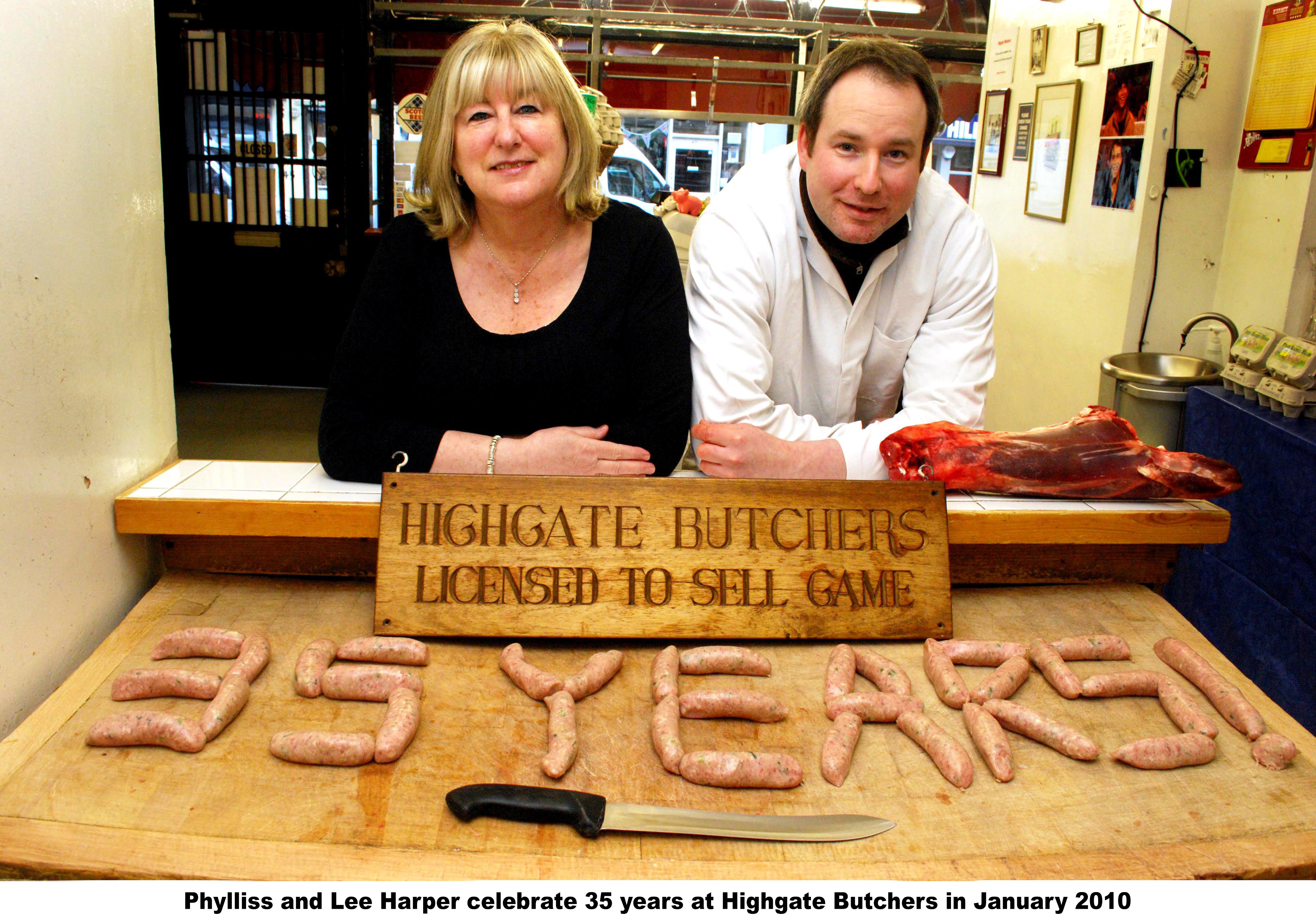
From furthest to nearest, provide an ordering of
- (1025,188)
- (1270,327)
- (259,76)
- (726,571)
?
(259,76) < (1025,188) < (1270,327) < (726,571)

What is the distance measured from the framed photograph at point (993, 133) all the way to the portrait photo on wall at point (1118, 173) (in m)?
1.28

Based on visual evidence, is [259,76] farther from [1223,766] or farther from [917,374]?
[1223,766]

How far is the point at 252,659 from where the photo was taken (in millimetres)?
1423

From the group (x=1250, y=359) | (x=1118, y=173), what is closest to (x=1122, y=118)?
(x=1118, y=173)

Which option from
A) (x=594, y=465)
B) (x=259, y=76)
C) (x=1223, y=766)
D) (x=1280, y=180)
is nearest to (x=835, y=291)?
(x=594, y=465)

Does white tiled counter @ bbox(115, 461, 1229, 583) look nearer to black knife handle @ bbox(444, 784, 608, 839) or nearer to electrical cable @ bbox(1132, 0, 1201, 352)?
black knife handle @ bbox(444, 784, 608, 839)

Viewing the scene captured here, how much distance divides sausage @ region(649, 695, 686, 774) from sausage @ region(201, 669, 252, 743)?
561mm

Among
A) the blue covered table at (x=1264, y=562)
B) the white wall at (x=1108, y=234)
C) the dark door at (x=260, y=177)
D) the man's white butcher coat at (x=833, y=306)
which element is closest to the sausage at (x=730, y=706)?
the man's white butcher coat at (x=833, y=306)

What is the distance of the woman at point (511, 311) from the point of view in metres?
1.79

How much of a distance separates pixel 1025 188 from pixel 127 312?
507 centimetres

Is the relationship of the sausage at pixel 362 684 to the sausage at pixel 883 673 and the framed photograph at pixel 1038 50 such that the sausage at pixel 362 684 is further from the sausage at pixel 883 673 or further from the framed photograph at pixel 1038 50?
the framed photograph at pixel 1038 50

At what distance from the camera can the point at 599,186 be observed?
212 centimetres

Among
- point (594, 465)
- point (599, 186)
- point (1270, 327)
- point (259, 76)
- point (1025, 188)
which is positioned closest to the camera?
point (594, 465)

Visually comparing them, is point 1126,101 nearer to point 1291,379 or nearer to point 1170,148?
point 1170,148
